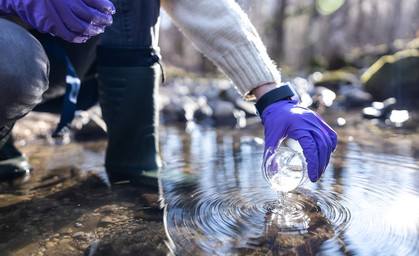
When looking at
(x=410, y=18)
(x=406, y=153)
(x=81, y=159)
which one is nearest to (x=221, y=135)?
(x=81, y=159)

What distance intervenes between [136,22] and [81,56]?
0.45 meters

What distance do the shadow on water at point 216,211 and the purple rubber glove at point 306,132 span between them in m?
0.21

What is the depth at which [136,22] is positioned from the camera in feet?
6.26

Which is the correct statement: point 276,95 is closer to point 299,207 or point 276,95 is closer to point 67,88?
point 299,207

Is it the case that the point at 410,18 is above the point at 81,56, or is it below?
above

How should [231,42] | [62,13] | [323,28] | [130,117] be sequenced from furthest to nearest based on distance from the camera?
[323,28], [130,117], [231,42], [62,13]

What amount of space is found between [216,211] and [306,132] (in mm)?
458

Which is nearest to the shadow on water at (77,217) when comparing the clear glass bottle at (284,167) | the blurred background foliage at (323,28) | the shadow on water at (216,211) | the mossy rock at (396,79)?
the shadow on water at (216,211)

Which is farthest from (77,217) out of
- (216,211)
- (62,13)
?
(62,13)

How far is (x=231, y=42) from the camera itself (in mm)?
1699

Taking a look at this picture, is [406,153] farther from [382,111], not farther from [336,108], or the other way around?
[336,108]

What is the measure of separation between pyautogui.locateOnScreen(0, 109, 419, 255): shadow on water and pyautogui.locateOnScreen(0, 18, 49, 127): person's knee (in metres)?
0.45

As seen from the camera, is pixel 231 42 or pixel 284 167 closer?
pixel 284 167

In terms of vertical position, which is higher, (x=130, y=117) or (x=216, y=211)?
(x=130, y=117)
